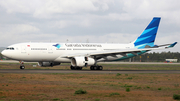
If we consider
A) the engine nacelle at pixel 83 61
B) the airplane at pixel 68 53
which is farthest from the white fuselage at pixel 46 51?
the engine nacelle at pixel 83 61

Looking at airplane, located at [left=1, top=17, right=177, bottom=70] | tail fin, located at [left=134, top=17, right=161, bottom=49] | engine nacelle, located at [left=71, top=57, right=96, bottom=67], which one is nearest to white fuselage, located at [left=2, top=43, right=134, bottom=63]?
airplane, located at [left=1, top=17, right=177, bottom=70]

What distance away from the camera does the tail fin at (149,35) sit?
45.8 meters

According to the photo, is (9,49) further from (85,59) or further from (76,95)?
(76,95)

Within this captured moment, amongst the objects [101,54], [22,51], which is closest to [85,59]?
[101,54]

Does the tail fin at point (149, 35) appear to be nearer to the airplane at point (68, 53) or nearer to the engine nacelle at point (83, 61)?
the airplane at point (68, 53)

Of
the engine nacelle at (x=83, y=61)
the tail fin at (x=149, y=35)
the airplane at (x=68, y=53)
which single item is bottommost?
the engine nacelle at (x=83, y=61)

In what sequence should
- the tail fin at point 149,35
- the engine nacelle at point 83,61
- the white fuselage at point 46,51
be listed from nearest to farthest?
the engine nacelle at point 83,61 → the white fuselage at point 46,51 → the tail fin at point 149,35

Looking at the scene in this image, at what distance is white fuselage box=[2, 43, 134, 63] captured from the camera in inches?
1491

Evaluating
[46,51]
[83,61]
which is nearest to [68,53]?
[46,51]

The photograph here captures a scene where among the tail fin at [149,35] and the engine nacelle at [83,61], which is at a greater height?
the tail fin at [149,35]

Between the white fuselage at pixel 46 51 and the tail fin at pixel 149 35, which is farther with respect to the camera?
the tail fin at pixel 149 35

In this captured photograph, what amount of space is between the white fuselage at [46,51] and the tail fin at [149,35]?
6.51 meters

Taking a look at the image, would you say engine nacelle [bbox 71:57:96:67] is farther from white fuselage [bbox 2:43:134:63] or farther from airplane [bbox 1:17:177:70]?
white fuselage [bbox 2:43:134:63]

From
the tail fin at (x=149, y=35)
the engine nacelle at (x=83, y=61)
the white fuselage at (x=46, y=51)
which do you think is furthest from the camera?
the tail fin at (x=149, y=35)
